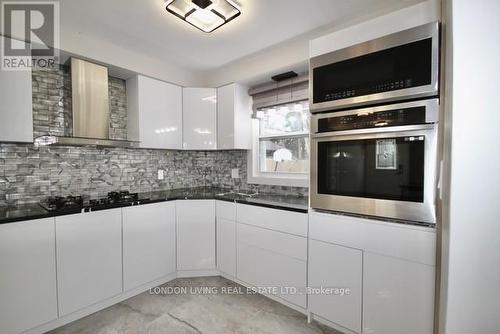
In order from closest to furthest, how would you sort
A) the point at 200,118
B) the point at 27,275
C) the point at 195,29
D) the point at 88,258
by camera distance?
the point at 27,275, the point at 88,258, the point at 195,29, the point at 200,118

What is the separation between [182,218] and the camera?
2471 mm

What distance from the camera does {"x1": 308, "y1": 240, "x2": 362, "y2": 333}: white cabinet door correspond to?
1.56 m

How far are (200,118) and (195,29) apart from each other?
1.02 metres

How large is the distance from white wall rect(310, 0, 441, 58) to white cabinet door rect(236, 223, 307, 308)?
147 centimetres

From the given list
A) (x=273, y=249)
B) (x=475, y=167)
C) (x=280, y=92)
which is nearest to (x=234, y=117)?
(x=280, y=92)

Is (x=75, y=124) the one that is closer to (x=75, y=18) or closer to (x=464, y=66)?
(x=75, y=18)

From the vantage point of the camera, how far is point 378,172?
4.78 ft

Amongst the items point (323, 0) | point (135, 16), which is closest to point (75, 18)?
point (135, 16)

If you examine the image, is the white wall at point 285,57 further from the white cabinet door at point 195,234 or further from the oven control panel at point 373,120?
the white cabinet door at point 195,234

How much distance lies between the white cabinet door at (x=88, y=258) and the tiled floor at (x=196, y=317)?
0.59 ft

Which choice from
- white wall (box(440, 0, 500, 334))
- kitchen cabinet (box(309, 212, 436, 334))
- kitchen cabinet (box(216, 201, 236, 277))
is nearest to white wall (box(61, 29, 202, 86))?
kitchen cabinet (box(216, 201, 236, 277))

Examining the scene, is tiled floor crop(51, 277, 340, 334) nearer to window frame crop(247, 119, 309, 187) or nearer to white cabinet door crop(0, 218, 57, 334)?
white cabinet door crop(0, 218, 57, 334)

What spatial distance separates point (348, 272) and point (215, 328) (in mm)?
1098

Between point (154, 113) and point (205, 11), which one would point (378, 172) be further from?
point (154, 113)
